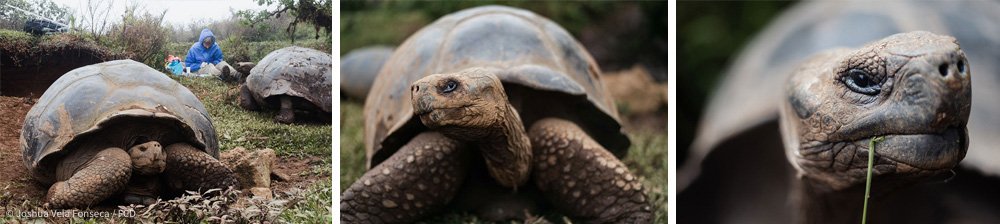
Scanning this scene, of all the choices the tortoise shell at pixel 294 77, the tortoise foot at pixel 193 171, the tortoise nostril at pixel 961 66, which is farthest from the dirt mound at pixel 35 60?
the tortoise nostril at pixel 961 66

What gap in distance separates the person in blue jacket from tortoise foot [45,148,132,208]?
339 mm

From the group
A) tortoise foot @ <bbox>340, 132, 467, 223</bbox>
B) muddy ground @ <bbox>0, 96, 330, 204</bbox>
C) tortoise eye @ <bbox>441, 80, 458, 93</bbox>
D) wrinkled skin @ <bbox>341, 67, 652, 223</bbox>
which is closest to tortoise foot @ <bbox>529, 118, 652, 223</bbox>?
wrinkled skin @ <bbox>341, 67, 652, 223</bbox>

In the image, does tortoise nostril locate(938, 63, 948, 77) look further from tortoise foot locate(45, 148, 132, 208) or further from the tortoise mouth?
tortoise foot locate(45, 148, 132, 208)

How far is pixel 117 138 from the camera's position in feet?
7.53

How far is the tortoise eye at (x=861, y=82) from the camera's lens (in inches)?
55.6

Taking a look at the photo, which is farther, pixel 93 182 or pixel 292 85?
pixel 292 85

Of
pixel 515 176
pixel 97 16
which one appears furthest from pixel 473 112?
pixel 97 16

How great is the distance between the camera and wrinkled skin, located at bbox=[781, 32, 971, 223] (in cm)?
134

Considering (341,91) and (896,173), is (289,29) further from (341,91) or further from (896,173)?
(896,173)

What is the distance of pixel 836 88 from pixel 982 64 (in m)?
0.61

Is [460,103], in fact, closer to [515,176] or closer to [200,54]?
[515,176]

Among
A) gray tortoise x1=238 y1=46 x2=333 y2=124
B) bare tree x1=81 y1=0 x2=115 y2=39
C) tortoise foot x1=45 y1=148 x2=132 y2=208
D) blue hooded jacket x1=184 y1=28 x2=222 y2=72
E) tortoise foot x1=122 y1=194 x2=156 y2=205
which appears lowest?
tortoise foot x1=122 y1=194 x2=156 y2=205

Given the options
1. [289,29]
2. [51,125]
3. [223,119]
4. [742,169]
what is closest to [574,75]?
[742,169]

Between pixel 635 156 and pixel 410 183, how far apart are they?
90cm
